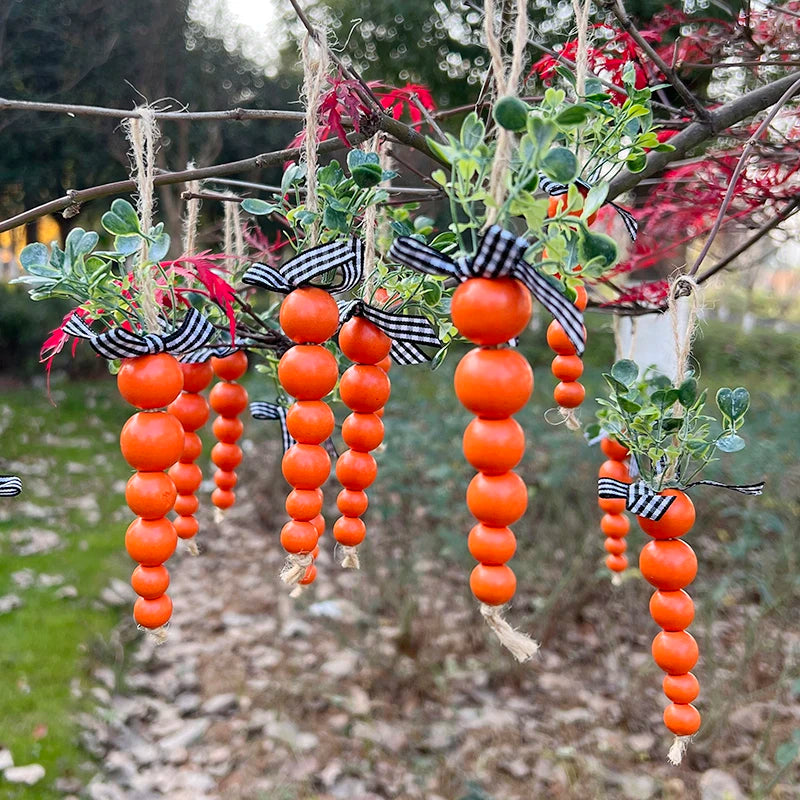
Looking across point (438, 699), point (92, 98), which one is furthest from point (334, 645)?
point (92, 98)

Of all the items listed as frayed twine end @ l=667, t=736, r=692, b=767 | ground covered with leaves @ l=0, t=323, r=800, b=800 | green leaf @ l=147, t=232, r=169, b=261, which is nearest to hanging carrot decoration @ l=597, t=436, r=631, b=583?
frayed twine end @ l=667, t=736, r=692, b=767

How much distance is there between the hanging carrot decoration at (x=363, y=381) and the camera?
69cm

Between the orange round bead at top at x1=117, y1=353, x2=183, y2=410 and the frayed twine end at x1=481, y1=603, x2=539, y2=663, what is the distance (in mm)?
363

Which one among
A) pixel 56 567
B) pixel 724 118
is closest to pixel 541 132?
pixel 724 118

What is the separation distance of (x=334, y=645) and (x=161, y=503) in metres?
2.30

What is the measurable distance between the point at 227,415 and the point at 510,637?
1.95ft

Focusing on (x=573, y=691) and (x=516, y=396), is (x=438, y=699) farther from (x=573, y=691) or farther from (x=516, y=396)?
(x=516, y=396)

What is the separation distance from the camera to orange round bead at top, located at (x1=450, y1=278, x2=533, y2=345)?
51 centimetres

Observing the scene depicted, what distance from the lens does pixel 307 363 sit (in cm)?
65

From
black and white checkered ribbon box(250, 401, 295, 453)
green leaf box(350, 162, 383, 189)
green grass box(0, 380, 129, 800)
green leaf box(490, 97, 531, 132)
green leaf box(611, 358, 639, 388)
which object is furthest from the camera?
green grass box(0, 380, 129, 800)

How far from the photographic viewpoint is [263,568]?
3473 mm

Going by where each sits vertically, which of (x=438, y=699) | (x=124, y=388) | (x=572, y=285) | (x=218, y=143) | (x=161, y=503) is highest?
(x=218, y=143)

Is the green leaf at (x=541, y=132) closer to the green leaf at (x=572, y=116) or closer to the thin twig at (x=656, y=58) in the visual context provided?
the green leaf at (x=572, y=116)

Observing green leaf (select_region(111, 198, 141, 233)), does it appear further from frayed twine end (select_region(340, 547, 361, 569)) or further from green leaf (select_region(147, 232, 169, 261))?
frayed twine end (select_region(340, 547, 361, 569))
